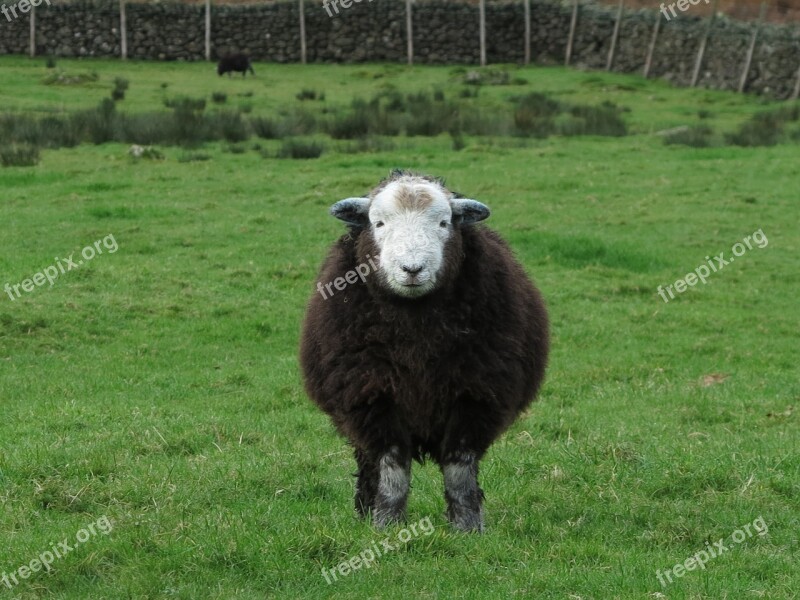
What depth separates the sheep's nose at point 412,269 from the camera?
621 centimetres

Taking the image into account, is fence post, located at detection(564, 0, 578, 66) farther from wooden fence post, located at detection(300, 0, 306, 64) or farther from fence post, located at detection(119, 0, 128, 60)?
fence post, located at detection(119, 0, 128, 60)

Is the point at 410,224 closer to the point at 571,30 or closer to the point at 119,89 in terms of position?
the point at 119,89

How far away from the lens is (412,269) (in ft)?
20.4

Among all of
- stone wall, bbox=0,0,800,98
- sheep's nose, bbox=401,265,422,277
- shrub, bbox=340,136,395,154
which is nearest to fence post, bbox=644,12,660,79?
stone wall, bbox=0,0,800,98

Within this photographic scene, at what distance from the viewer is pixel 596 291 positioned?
14.7 meters

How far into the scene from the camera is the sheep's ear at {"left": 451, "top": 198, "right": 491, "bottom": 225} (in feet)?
22.1

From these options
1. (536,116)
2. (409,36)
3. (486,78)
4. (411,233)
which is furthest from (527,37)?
(411,233)

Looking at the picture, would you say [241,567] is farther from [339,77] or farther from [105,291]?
[339,77]

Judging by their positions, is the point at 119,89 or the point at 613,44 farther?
the point at 613,44

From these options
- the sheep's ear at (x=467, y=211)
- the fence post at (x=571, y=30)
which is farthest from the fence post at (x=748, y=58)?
the sheep's ear at (x=467, y=211)

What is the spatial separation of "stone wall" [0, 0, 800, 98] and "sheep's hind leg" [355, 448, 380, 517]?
109ft

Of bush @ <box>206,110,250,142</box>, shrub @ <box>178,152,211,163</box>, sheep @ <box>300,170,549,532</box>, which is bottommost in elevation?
bush @ <box>206,110,250,142</box>

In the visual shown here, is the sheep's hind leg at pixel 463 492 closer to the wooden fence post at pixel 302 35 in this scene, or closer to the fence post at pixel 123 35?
the fence post at pixel 123 35

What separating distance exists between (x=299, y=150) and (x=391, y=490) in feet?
52.8
